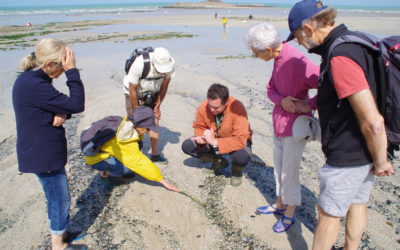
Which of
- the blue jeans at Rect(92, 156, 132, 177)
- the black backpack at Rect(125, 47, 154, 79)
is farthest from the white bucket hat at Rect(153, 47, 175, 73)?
the blue jeans at Rect(92, 156, 132, 177)

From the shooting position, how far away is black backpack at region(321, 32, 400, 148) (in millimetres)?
1901

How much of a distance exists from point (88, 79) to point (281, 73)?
318 inches

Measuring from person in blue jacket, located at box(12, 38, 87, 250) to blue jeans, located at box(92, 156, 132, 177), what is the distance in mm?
1188

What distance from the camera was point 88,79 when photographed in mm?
9742

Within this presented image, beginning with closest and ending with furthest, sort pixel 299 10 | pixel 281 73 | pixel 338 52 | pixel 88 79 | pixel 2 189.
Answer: pixel 338 52 → pixel 299 10 → pixel 281 73 → pixel 2 189 → pixel 88 79


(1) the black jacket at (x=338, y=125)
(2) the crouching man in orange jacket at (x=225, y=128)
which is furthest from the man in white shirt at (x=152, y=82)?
(1) the black jacket at (x=338, y=125)

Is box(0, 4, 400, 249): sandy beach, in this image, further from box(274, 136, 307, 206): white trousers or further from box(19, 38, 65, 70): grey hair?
box(19, 38, 65, 70): grey hair

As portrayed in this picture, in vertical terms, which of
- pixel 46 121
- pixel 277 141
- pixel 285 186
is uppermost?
pixel 46 121

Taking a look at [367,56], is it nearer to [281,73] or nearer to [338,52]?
[338,52]

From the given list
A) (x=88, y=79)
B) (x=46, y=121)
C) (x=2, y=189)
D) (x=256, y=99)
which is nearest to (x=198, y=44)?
(x=88, y=79)

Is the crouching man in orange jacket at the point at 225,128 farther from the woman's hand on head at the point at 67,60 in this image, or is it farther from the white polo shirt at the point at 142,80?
the woman's hand on head at the point at 67,60

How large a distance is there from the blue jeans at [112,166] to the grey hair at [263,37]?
2229 millimetres

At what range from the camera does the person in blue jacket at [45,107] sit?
2.41 meters

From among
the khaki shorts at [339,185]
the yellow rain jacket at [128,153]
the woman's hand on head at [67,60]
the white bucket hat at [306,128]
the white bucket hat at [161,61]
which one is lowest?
the yellow rain jacket at [128,153]
